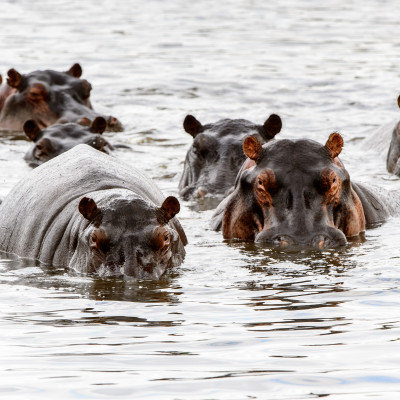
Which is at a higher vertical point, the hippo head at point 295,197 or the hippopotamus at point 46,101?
the hippopotamus at point 46,101

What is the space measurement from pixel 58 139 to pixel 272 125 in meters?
3.20

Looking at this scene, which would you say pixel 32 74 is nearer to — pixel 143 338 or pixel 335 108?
pixel 335 108

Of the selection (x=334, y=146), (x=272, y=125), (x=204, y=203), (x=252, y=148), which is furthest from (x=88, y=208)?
(x=272, y=125)

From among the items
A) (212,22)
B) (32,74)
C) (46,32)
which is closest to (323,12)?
(212,22)

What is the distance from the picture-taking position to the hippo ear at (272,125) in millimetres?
11456

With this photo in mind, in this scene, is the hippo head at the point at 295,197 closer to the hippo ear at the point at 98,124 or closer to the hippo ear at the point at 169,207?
the hippo ear at the point at 169,207

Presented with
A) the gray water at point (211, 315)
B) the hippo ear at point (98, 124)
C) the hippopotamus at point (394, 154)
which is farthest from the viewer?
the hippo ear at point (98, 124)

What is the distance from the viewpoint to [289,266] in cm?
799

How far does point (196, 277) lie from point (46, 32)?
21.8 m

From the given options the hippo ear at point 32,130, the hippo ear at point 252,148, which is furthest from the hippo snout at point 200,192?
the hippo ear at point 32,130

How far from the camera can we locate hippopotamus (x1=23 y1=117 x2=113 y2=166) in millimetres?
13570

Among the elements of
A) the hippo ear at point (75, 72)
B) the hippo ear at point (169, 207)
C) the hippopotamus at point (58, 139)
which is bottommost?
the hippo ear at point (169, 207)

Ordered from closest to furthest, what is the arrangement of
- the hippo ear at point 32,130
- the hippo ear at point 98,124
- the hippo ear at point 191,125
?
the hippo ear at point 191,125, the hippo ear at point 32,130, the hippo ear at point 98,124

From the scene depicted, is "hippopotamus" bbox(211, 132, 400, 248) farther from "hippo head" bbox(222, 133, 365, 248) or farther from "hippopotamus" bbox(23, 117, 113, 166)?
"hippopotamus" bbox(23, 117, 113, 166)
